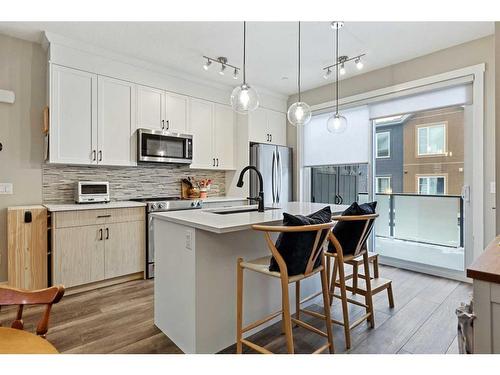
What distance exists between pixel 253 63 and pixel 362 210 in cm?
260

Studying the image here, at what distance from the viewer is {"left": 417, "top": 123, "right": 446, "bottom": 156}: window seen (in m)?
3.53

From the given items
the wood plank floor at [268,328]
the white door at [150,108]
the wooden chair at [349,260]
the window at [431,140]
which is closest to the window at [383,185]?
the window at [431,140]

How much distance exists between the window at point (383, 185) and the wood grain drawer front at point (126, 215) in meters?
3.23

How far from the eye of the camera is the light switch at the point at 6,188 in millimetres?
3035

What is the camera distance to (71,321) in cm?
238

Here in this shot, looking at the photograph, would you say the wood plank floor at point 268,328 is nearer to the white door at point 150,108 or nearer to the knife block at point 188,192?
the knife block at point 188,192

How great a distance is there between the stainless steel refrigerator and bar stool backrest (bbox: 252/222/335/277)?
2.73 m

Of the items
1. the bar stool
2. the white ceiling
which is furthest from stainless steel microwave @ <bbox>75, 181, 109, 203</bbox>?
the bar stool

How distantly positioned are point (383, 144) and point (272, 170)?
1695 millimetres

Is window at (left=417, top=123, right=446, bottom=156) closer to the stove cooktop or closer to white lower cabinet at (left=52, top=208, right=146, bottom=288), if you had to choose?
the stove cooktop

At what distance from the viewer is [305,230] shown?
153 centimetres

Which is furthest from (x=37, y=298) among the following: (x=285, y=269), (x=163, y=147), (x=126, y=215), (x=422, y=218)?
(x=422, y=218)

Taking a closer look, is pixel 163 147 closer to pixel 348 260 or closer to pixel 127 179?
pixel 127 179
